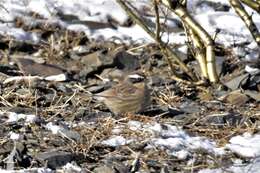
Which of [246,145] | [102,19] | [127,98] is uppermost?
[102,19]

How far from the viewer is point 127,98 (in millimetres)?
5055

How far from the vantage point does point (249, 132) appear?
4910 millimetres

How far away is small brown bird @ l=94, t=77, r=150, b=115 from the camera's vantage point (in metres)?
5.06

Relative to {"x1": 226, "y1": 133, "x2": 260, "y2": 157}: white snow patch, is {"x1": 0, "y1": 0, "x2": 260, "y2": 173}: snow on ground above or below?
above

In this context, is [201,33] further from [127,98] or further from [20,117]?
[20,117]

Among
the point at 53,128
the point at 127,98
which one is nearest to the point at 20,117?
the point at 53,128

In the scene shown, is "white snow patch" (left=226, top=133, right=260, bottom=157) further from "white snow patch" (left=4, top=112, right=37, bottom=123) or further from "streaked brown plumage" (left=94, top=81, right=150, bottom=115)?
"white snow patch" (left=4, top=112, right=37, bottom=123)

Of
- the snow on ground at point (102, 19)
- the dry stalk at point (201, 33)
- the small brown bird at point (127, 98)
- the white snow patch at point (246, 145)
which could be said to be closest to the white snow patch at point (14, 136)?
the small brown bird at point (127, 98)

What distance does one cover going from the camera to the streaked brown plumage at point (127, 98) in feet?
16.6

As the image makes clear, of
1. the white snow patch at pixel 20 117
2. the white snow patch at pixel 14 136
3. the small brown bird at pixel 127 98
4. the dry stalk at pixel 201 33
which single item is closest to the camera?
the white snow patch at pixel 14 136

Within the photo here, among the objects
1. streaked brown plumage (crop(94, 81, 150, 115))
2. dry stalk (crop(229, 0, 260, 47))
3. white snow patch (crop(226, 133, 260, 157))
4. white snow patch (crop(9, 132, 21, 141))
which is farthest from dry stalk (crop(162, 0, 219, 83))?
white snow patch (crop(9, 132, 21, 141))

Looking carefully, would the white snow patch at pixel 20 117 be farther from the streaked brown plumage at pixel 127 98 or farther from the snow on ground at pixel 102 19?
the snow on ground at pixel 102 19

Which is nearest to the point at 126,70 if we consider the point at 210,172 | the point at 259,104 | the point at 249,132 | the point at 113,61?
the point at 113,61

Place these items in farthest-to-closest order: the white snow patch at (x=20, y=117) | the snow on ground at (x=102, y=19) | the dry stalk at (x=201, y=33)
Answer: the snow on ground at (x=102, y=19), the dry stalk at (x=201, y=33), the white snow patch at (x=20, y=117)
